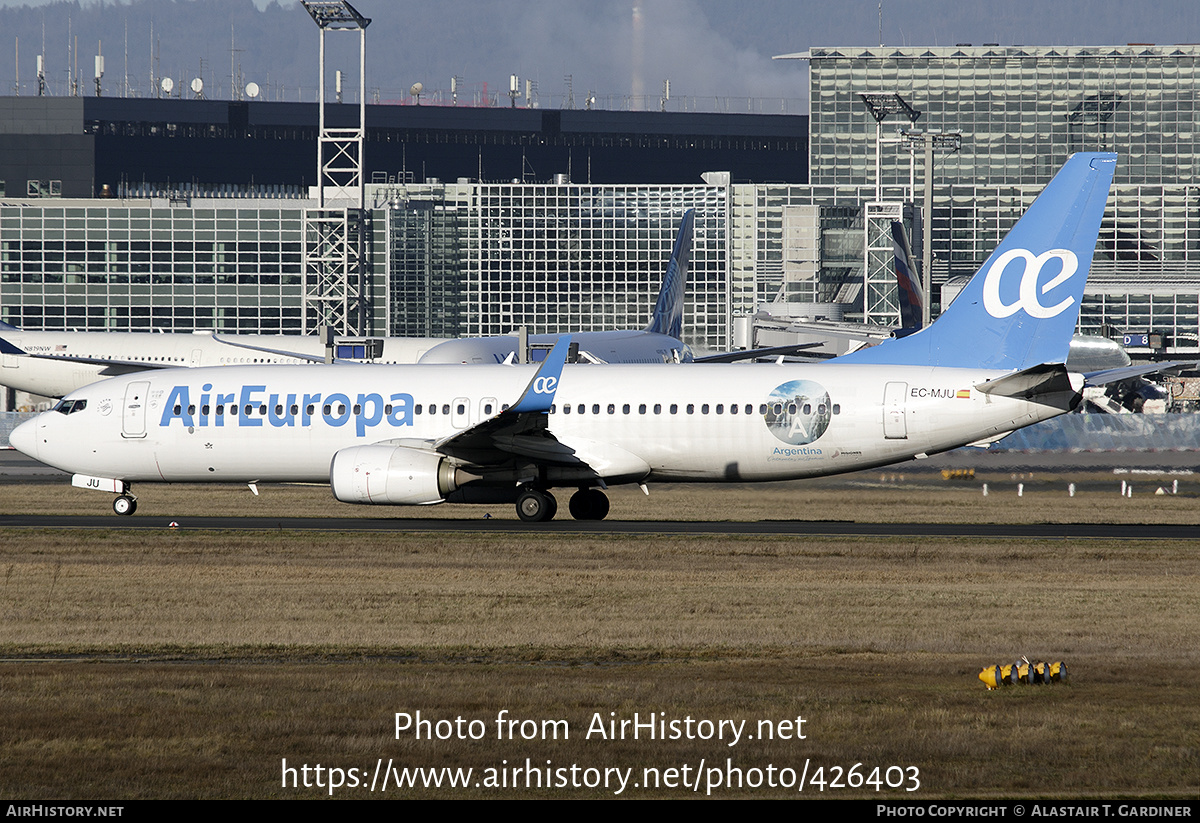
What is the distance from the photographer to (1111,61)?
17600 cm

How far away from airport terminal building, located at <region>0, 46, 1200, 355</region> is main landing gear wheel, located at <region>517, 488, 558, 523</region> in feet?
270

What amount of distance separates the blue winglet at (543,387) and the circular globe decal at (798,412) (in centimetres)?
422

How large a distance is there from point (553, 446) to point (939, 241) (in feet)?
424

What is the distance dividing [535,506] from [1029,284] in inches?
421

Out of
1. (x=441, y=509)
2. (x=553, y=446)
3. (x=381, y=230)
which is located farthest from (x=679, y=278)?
(x=381, y=230)

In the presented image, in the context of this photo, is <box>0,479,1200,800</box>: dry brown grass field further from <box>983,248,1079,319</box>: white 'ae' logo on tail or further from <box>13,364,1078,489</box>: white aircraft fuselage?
<box>983,248,1079,319</box>: white 'ae' logo on tail

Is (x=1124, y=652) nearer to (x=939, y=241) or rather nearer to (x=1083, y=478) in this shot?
(x=1083, y=478)

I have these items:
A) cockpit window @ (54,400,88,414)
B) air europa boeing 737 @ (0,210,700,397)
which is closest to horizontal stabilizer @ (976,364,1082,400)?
cockpit window @ (54,400,88,414)

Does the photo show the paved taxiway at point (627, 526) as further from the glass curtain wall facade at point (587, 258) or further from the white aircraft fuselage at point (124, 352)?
the glass curtain wall facade at point (587, 258)

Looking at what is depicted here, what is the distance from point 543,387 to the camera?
98.7ft

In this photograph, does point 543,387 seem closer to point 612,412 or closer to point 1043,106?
point 612,412

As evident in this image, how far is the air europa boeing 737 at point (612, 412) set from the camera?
2888cm

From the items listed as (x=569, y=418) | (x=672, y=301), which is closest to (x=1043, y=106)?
(x=672, y=301)

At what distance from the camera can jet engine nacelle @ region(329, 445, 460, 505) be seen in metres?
29.4
